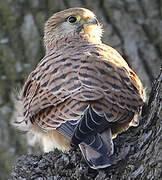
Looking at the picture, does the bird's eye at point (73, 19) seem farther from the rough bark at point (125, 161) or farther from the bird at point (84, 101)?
the rough bark at point (125, 161)

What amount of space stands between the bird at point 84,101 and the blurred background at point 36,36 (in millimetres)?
1225

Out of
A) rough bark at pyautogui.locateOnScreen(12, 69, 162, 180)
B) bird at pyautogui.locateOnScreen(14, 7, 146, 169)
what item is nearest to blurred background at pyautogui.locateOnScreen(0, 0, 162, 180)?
bird at pyautogui.locateOnScreen(14, 7, 146, 169)

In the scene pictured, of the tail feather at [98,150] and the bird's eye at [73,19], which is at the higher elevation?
the bird's eye at [73,19]

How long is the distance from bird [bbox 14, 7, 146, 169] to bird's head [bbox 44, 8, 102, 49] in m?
0.62

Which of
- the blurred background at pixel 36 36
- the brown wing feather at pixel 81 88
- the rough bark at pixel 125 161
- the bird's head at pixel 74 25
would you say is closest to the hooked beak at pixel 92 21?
the bird's head at pixel 74 25

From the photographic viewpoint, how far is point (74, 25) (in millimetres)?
5516

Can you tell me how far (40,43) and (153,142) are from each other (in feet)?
10.8

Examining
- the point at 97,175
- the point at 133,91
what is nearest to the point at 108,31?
the point at 133,91

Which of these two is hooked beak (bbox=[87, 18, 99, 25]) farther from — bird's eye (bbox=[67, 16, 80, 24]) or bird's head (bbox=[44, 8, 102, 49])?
bird's eye (bbox=[67, 16, 80, 24])

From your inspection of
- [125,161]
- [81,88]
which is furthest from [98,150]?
[81,88]

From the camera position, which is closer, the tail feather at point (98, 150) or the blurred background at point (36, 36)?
the tail feather at point (98, 150)

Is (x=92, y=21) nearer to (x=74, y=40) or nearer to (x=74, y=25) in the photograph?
(x=74, y=25)

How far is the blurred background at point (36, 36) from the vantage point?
5957 millimetres

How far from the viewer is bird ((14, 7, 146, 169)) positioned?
Result: 11.7ft
